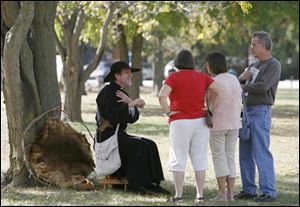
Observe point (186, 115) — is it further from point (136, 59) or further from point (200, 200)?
point (136, 59)

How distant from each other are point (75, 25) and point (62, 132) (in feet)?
42.5

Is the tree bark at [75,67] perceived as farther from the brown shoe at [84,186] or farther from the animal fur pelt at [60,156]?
the brown shoe at [84,186]

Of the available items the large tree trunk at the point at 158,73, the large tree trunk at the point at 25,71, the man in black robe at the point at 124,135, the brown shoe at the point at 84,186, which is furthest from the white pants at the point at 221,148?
the large tree trunk at the point at 158,73

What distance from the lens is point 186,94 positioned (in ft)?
26.9

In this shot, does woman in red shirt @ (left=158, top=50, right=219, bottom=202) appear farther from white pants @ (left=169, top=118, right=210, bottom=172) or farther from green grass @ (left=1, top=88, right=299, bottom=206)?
green grass @ (left=1, top=88, right=299, bottom=206)

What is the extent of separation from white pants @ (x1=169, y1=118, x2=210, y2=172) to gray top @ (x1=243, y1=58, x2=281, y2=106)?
74 cm

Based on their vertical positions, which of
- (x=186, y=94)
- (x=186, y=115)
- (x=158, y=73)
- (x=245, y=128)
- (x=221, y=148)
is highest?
(x=186, y=94)

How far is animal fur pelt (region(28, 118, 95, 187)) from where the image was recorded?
977cm

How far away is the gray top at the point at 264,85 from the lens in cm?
850

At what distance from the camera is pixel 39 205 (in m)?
8.20

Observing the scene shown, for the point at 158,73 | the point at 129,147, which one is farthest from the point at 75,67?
the point at 158,73

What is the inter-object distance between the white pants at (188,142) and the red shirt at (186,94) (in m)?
0.08

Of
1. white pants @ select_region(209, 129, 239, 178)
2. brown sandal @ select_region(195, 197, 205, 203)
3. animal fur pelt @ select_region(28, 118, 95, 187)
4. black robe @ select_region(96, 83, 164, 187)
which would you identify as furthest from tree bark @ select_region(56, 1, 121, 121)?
brown sandal @ select_region(195, 197, 205, 203)

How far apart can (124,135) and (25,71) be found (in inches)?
68.3
